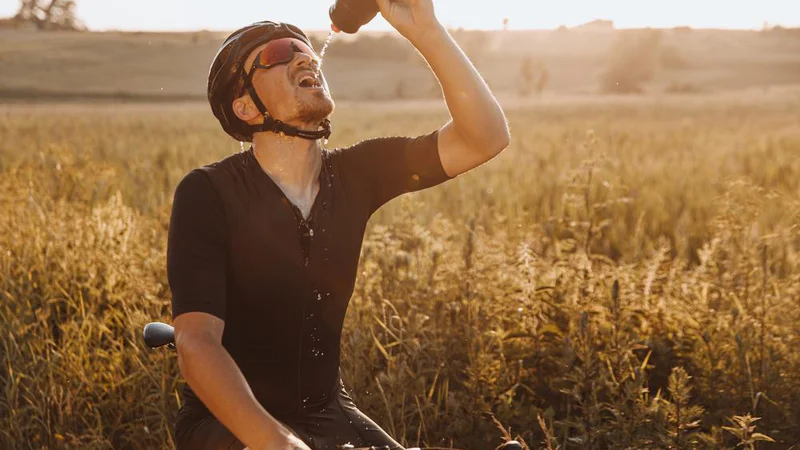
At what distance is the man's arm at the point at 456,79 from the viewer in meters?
2.90

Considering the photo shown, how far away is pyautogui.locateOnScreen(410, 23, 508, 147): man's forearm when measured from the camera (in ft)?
9.51

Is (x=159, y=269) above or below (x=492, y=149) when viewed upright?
below

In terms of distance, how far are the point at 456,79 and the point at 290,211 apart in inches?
27.0

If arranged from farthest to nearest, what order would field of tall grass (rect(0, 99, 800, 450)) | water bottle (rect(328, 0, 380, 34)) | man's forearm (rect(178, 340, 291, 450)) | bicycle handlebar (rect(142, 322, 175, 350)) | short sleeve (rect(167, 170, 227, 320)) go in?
field of tall grass (rect(0, 99, 800, 450))
water bottle (rect(328, 0, 380, 34))
bicycle handlebar (rect(142, 322, 175, 350))
short sleeve (rect(167, 170, 227, 320))
man's forearm (rect(178, 340, 291, 450))

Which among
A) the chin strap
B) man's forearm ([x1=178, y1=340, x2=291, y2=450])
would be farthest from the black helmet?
man's forearm ([x1=178, y1=340, x2=291, y2=450])

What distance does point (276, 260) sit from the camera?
9.66 feet

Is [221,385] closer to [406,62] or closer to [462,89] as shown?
[462,89]

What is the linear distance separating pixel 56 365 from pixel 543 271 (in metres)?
2.97

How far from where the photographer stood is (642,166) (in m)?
12.0

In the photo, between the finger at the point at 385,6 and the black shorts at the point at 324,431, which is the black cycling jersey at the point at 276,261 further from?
the finger at the point at 385,6

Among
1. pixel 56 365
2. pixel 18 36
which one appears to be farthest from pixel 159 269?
pixel 18 36

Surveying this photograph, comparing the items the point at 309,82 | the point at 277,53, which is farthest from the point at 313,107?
the point at 277,53

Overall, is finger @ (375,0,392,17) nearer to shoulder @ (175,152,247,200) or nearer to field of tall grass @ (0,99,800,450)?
shoulder @ (175,152,247,200)

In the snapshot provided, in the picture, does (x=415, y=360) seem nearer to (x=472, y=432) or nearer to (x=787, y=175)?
(x=472, y=432)
